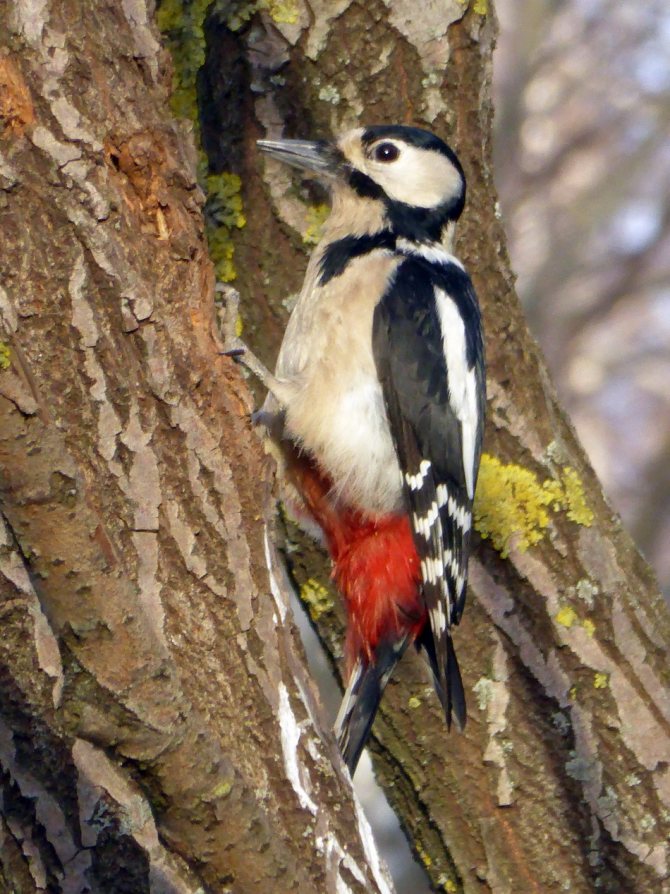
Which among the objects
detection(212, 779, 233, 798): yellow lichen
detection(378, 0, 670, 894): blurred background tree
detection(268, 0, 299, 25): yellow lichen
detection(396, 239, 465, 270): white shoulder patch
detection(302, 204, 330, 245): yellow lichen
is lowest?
detection(212, 779, 233, 798): yellow lichen

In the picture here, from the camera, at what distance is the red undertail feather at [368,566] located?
123 inches

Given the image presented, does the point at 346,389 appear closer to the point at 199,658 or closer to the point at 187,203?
the point at 187,203

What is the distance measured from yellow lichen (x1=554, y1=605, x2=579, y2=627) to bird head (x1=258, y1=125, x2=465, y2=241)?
1116mm

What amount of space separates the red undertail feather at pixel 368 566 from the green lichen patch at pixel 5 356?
4.91ft

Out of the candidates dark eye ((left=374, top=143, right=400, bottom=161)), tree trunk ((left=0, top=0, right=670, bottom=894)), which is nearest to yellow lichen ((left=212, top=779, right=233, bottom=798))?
tree trunk ((left=0, top=0, right=670, bottom=894))

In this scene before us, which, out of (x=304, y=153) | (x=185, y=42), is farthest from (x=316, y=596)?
(x=185, y=42)

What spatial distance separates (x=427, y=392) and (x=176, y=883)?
1704mm

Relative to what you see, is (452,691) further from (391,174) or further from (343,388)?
(391,174)

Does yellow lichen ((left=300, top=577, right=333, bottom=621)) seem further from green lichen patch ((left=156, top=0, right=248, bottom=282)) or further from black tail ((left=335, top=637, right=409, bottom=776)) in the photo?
green lichen patch ((left=156, top=0, right=248, bottom=282))

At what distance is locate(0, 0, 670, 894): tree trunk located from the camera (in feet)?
5.76

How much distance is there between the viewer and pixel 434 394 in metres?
3.21

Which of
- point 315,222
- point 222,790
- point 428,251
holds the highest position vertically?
point 315,222

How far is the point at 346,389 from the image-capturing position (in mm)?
3156

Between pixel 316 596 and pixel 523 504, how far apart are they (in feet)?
2.00
